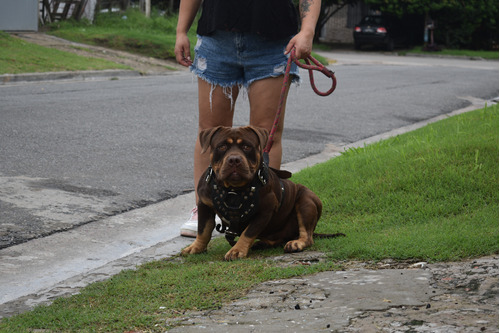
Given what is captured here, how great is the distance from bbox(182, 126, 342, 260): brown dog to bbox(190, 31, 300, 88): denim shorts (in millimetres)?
492

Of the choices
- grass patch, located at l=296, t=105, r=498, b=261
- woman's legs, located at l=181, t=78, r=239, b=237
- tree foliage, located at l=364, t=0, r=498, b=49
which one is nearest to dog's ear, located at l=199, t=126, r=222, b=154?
woman's legs, located at l=181, t=78, r=239, b=237

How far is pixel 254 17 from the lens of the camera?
4.29m

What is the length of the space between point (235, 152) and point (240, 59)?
2.53ft

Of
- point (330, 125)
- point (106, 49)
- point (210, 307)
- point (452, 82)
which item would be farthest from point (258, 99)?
point (106, 49)

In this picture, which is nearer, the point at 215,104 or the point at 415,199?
the point at 215,104

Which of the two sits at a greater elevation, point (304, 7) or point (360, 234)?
point (304, 7)

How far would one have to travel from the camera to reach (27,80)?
13.8 meters

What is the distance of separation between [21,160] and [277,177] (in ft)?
10.6

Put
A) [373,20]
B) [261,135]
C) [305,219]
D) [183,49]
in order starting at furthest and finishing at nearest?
[373,20] < [183,49] < [305,219] < [261,135]

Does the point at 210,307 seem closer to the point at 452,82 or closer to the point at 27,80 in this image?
the point at 27,80

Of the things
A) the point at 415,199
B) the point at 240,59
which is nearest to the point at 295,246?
the point at 240,59

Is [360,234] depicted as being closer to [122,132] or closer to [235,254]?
[235,254]

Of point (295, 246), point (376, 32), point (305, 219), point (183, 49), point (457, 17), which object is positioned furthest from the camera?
point (457, 17)

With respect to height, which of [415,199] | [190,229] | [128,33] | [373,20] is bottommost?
[190,229]
